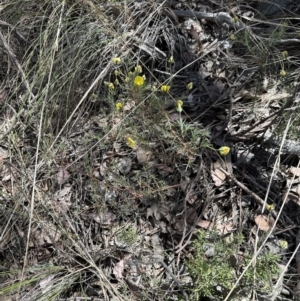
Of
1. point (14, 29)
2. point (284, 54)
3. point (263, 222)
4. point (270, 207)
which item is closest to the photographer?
point (270, 207)

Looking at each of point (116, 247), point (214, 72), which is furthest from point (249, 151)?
point (116, 247)

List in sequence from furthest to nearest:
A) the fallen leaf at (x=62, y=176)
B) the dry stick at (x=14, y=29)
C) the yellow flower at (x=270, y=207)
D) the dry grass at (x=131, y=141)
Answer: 1. the dry stick at (x=14, y=29)
2. the fallen leaf at (x=62, y=176)
3. the dry grass at (x=131, y=141)
4. the yellow flower at (x=270, y=207)

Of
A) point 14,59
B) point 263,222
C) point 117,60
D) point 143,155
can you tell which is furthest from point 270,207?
point 14,59

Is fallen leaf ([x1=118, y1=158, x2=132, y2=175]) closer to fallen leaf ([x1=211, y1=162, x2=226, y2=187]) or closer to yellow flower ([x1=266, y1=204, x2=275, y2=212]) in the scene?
fallen leaf ([x1=211, y1=162, x2=226, y2=187])

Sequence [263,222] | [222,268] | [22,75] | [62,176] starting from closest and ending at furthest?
[222,268] < [263,222] < [62,176] < [22,75]

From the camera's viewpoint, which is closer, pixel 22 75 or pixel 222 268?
pixel 222 268

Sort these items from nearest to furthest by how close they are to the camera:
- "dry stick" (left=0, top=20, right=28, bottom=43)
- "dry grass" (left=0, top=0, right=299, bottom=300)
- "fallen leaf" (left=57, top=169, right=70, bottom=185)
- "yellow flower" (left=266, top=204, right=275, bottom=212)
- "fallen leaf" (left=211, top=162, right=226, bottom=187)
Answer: "yellow flower" (left=266, top=204, right=275, bottom=212) < "dry grass" (left=0, top=0, right=299, bottom=300) < "fallen leaf" (left=211, top=162, right=226, bottom=187) < "fallen leaf" (left=57, top=169, right=70, bottom=185) < "dry stick" (left=0, top=20, right=28, bottom=43)

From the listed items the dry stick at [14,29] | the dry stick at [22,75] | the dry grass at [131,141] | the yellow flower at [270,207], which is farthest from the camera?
the dry stick at [14,29]

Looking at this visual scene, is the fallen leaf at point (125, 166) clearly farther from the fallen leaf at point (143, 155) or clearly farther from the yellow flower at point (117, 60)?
the yellow flower at point (117, 60)

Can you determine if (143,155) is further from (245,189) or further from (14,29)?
(14,29)

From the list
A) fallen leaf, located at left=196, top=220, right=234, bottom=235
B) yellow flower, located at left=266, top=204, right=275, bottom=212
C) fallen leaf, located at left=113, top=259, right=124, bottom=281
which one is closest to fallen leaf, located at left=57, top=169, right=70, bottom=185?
fallen leaf, located at left=113, top=259, right=124, bottom=281

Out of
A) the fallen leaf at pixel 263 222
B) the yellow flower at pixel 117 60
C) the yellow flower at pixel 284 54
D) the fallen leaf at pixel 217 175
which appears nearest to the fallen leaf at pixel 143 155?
the fallen leaf at pixel 217 175

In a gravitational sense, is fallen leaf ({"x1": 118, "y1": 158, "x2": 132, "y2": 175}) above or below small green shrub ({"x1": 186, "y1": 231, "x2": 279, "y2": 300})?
above

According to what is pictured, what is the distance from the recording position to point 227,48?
8.25 ft
